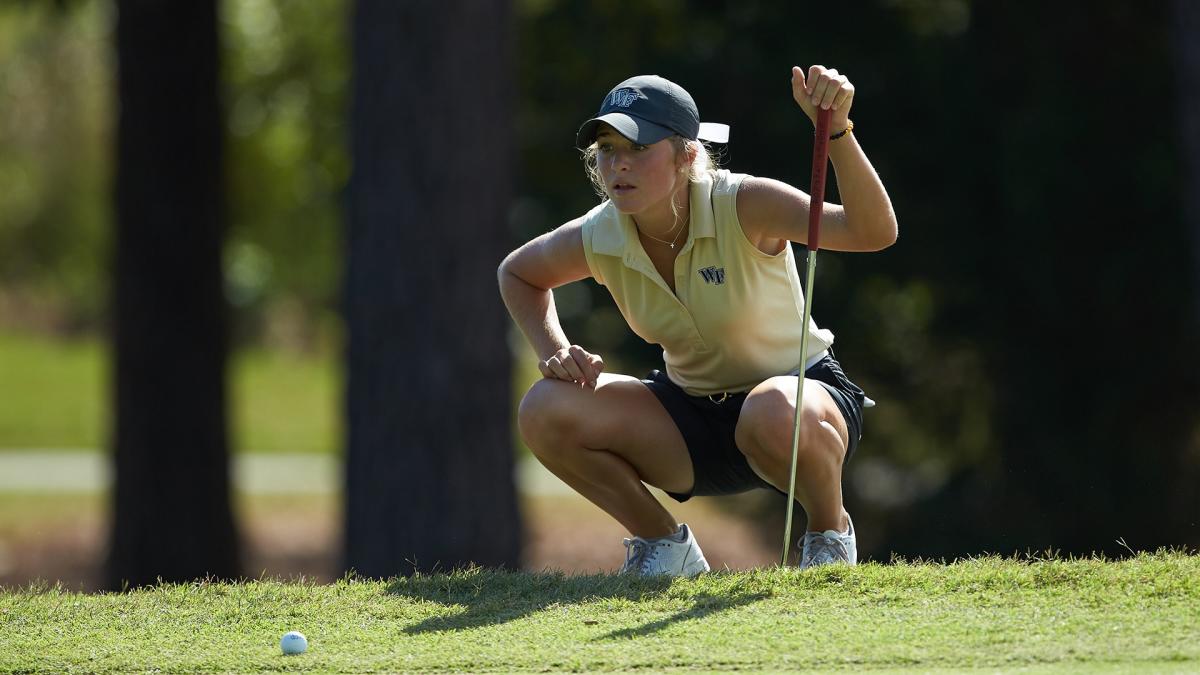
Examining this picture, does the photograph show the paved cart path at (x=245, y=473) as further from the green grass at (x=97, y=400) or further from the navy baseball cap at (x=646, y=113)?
the navy baseball cap at (x=646, y=113)

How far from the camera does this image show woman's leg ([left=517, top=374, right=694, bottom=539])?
4.86 m

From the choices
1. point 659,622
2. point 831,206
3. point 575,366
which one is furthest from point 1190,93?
point 659,622

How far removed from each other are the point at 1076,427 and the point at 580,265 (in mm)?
6541

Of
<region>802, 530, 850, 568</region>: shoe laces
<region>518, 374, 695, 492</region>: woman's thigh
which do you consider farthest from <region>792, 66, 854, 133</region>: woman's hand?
<region>802, 530, 850, 568</region>: shoe laces

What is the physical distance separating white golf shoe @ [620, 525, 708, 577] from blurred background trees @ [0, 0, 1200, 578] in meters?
4.60

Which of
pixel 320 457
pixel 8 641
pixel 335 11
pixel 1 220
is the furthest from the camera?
pixel 1 220

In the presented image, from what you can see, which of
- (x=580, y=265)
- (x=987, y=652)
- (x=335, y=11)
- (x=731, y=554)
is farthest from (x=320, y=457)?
(x=987, y=652)

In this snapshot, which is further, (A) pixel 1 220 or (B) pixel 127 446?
(A) pixel 1 220

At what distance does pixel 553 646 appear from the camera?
3900mm

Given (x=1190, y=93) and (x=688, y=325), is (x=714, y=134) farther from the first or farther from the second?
(x=1190, y=93)

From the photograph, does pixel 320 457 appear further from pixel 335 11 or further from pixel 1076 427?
pixel 1076 427

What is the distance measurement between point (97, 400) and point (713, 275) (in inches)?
729

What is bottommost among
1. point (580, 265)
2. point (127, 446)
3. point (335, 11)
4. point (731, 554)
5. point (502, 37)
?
point (731, 554)

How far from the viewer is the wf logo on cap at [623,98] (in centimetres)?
457
